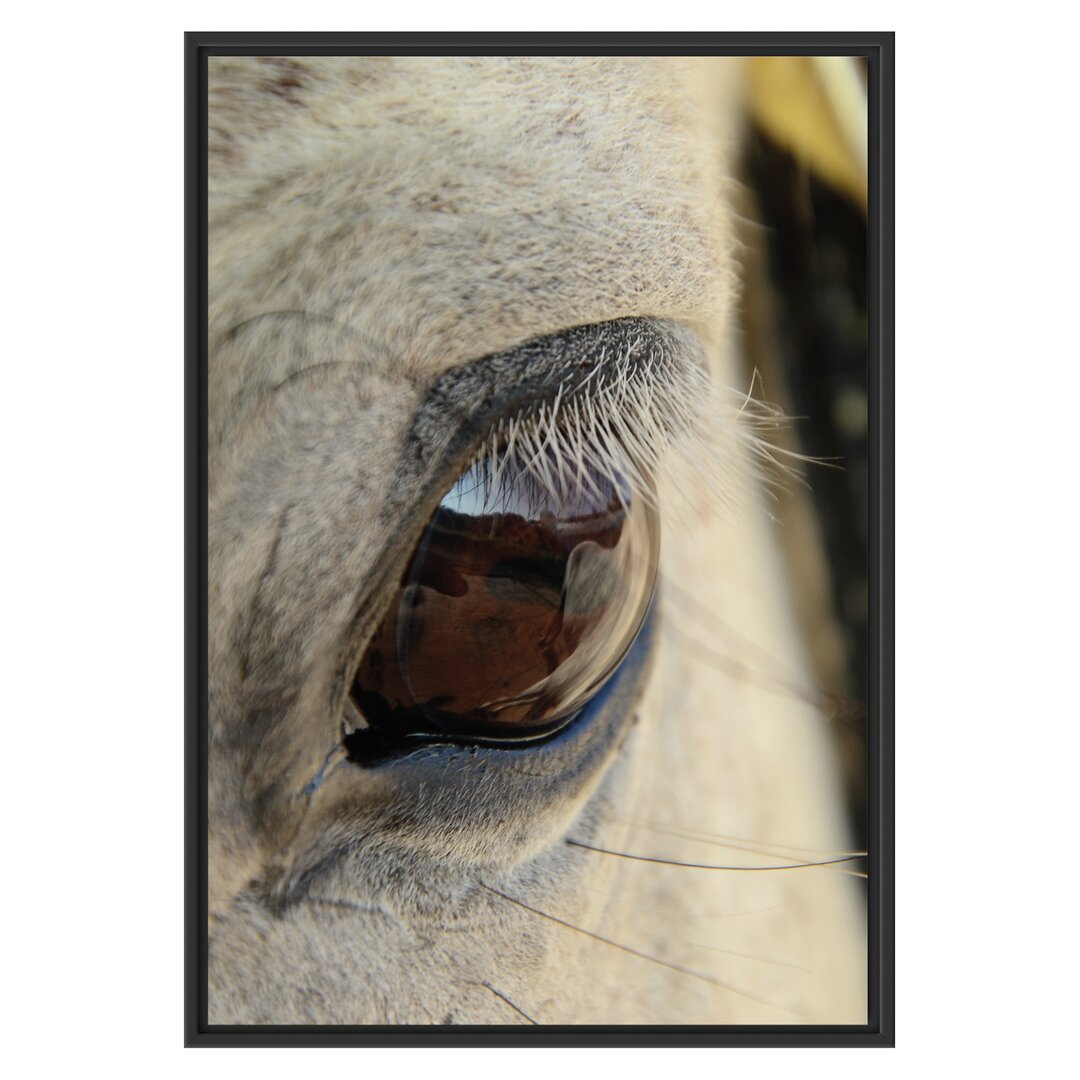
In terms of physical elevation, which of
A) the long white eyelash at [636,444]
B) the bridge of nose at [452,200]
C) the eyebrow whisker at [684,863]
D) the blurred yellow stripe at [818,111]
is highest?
the blurred yellow stripe at [818,111]

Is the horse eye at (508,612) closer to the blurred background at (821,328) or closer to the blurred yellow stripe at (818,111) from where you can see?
the blurred background at (821,328)

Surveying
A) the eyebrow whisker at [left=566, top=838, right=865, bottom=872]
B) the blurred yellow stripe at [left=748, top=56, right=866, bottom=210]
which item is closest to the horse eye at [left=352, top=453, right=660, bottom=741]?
the eyebrow whisker at [left=566, top=838, right=865, bottom=872]

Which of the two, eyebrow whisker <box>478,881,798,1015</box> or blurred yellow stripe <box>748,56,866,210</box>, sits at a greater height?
blurred yellow stripe <box>748,56,866,210</box>

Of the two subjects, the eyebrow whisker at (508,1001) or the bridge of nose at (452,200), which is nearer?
the bridge of nose at (452,200)

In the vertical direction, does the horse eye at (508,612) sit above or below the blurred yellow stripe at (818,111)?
below

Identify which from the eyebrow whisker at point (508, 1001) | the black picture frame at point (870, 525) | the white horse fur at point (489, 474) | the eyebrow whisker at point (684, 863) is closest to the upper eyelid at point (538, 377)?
the white horse fur at point (489, 474)

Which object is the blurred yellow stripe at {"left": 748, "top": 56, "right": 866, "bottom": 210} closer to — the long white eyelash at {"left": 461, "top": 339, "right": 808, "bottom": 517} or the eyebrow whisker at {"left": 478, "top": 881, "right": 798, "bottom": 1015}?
the long white eyelash at {"left": 461, "top": 339, "right": 808, "bottom": 517}
